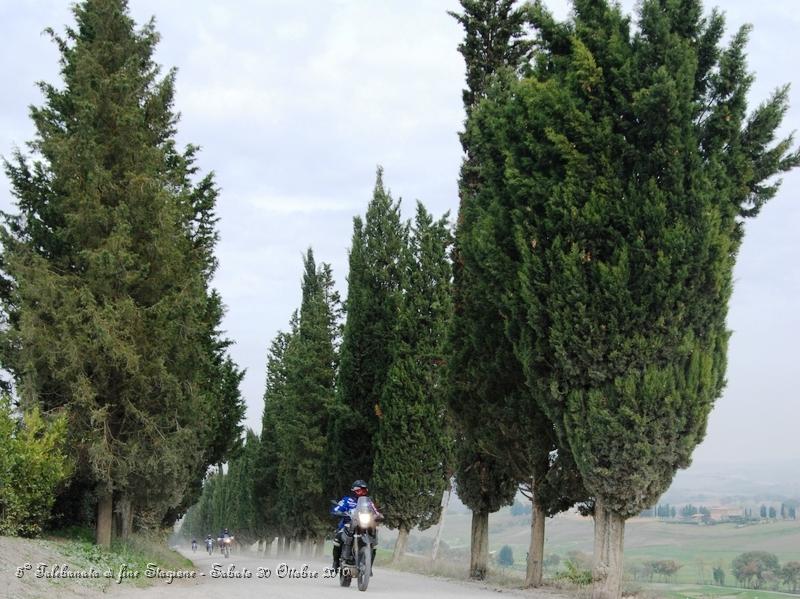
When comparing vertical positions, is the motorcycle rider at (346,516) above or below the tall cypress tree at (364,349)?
below

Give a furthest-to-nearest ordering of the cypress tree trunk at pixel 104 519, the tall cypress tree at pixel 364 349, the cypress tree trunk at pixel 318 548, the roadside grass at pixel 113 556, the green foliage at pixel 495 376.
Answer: the cypress tree trunk at pixel 318 548 → the tall cypress tree at pixel 364 349 → the cypress tree trunk at pixel 104 519 → the green foliage at pixel 495 376 → the roadside grass at pixel 113 556

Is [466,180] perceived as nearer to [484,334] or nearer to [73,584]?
[484,334]

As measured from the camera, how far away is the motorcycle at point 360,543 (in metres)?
14.0

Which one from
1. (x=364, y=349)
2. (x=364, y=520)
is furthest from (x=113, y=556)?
(x=364, y=349)

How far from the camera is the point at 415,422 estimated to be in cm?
2850

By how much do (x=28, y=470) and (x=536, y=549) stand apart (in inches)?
416

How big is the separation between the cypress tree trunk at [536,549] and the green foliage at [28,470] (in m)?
9.94

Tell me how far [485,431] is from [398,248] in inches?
634

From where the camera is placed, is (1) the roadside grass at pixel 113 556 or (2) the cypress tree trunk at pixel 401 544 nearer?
(1) the roadside grass at pixel 113 556

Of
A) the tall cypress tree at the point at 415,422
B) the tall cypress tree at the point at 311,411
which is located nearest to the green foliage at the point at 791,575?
the tall cypress tree at the point at 415,422

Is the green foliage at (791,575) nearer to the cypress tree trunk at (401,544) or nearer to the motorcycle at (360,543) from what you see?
the motorcycle at (360,543)

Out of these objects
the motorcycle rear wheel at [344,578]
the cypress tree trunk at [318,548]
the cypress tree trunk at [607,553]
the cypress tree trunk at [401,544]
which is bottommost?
the cypress tree trunk at [318,548]

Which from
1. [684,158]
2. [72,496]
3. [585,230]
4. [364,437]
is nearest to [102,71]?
[72,496]

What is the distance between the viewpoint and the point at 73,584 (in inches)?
440
